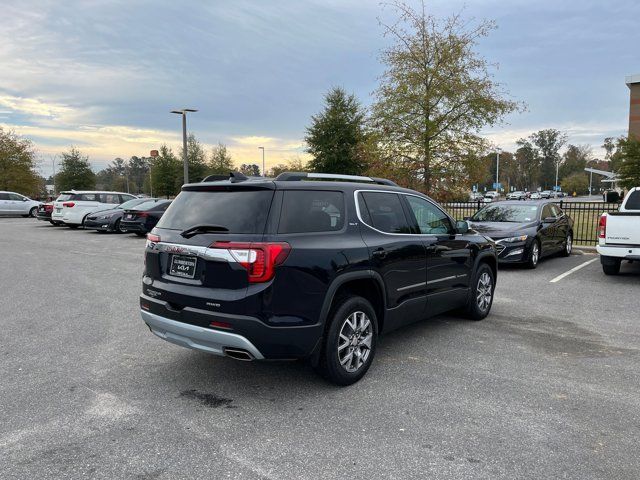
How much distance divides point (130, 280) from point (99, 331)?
3.39 metres

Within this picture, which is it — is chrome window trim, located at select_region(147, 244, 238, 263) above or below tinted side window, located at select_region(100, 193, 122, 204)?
below

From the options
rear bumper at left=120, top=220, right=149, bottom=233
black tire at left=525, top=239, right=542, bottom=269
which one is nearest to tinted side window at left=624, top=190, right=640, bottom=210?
black tire at left=525, top=239, right=542, bottom=269

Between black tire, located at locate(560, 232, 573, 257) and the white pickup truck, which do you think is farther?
black tire, located at locate(560, 232, 573, 257)

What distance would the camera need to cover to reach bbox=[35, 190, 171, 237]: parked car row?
55.7 ft

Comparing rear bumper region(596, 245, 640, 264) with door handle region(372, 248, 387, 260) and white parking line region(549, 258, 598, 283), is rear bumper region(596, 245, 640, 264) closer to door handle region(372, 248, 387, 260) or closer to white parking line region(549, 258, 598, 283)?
white parking line region(549, 258, 598, 283)

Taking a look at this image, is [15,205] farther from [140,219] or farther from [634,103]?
[634,103]

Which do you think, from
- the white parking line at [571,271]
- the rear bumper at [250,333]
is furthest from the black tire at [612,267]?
the rear bumper at [250,333]

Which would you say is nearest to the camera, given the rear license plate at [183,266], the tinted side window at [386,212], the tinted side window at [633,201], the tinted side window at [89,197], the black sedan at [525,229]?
the rear license plate at [183,266]

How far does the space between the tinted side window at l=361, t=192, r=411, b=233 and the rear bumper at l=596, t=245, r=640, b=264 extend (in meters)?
5.97

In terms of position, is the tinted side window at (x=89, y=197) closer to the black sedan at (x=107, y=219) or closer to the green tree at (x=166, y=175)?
the black sedan at (x=107, y=219)

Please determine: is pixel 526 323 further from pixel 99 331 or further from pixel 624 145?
pixel 624 145

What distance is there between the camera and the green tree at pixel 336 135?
2761 centimetres

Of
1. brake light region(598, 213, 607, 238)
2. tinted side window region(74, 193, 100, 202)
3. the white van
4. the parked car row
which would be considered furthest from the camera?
tinted side window region(74, 193, 100, 202)

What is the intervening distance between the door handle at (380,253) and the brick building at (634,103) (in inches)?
2132
